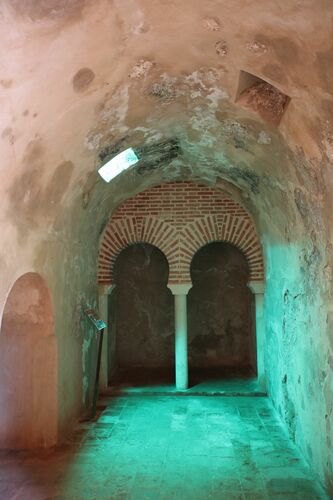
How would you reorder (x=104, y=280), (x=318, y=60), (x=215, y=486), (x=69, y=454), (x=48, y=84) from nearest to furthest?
(x=318, y=60)
(x=48, y=84)
(x=215, y=486)
(x=69, y=454)
(x=104, y=280)

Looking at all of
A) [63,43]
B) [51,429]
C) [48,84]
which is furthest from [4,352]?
[63,43]

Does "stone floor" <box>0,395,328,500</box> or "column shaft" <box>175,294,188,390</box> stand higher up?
"column shaft" <box>175,294,188,390</box>

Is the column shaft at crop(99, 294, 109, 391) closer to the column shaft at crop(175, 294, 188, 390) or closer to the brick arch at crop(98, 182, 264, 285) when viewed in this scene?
the brick arch at crop(98, 182, 264, 285)

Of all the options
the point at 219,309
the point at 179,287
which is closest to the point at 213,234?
the point at 179,287

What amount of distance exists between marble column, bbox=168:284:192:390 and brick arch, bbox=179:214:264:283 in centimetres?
21

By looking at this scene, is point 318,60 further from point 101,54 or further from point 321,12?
point 101,54

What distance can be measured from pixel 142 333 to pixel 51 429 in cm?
490

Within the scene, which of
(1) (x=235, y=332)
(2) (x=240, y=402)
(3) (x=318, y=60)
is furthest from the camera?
(1) (x=235, y=332)

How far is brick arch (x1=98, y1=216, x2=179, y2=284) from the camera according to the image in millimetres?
7922

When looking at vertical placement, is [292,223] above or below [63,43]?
below

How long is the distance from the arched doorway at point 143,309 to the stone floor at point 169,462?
334 cm

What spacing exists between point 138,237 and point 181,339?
75.4 inches

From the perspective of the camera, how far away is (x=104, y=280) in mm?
7867

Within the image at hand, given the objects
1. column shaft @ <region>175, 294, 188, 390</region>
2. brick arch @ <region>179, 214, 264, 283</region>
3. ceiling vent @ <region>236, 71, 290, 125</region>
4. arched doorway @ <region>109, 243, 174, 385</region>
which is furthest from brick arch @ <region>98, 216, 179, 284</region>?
ceiling vent @ <region>236, 71, 290, 125</region>
